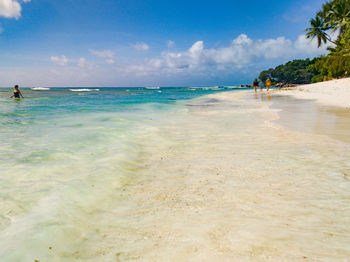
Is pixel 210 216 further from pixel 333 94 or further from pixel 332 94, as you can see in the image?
pixel 332 94

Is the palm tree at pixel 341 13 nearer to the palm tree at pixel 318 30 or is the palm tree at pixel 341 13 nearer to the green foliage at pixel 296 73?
the palm tree at pixel 318 30

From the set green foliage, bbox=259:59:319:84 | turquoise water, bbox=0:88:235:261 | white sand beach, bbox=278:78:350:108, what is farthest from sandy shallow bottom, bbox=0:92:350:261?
green foliage, bbox=259:59:319:84

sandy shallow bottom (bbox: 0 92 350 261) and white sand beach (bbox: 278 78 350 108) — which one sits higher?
white sand beach (bbox: 278 78 350 108)

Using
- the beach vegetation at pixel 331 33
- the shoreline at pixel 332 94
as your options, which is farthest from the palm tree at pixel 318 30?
the shoreline at pixel 332 94

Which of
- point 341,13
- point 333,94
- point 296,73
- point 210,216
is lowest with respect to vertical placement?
point 210,216

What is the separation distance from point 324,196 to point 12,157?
5.73 meters

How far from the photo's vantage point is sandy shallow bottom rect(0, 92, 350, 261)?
1.84m

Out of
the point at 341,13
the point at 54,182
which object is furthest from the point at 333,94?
the point at 341,13

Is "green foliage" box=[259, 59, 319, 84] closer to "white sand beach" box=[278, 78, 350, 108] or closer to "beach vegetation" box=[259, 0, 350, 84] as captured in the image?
"beach vegetation" box=[259, 0, 350, 84]

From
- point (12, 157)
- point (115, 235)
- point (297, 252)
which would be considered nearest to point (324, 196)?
point (297, 252)

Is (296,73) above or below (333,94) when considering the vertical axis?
above

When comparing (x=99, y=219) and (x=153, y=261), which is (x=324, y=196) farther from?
(x=99, y=219)

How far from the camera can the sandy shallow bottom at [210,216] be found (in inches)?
72.6

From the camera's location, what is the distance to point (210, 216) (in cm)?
236
